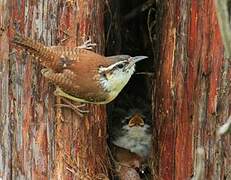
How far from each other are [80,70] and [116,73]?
0.27 metres

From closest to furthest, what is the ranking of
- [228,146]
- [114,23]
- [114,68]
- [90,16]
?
[228,146]
[114,68]
[90,16]
[114,23]

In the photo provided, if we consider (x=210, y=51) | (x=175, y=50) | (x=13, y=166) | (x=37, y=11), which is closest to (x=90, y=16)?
(x=37, y=11)

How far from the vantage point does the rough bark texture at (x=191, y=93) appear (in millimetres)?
3508

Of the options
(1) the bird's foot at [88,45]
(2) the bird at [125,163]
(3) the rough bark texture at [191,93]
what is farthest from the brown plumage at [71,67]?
(2) the bird at [125,163]

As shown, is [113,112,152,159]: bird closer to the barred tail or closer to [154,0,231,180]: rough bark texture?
[154,0,231,180]: rough bark texture

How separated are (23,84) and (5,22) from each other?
44 cm

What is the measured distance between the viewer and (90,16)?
398cm

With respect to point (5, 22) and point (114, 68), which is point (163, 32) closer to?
point (114, 68)

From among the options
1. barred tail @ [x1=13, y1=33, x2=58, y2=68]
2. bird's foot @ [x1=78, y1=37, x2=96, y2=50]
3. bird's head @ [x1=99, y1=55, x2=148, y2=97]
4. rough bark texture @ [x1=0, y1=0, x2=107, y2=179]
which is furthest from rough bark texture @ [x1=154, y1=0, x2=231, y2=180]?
barred tail @ [x1=13, y1=33, x2=58, y2=68]

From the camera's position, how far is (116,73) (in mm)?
3748

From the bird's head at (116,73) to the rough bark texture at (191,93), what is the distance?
12.9 inches

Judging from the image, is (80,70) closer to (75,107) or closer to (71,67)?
(71,67)

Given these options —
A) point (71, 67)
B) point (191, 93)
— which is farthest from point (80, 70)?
point (191, 93)

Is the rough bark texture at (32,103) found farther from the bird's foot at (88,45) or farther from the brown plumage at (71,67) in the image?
the brown plumage at (71,67)
